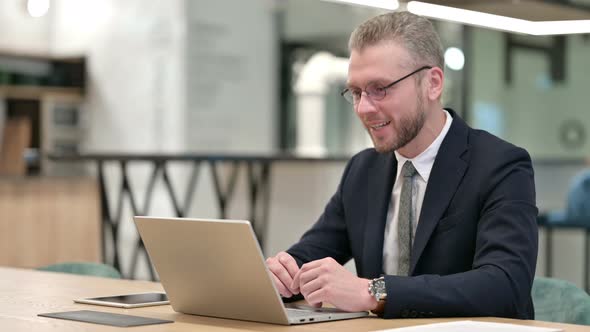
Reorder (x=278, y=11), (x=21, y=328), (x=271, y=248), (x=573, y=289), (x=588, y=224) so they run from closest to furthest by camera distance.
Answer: (x=21, y=328) → (x=573, y=289) → (x=588, y=224) → (x=271, y=248) → (x=278, y=11)

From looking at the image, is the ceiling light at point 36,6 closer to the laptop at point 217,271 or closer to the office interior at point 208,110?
the office interior at point 208,110

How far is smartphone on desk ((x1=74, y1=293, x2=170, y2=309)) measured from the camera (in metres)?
2.17

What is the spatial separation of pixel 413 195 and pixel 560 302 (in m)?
0.40

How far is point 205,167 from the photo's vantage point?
9.01 meters

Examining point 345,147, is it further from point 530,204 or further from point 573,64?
point 530,204

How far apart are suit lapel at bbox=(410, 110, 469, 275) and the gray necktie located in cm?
5

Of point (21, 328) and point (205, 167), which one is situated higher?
point (21, 328)

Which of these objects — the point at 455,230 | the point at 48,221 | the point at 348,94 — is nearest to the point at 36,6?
the point at 48,221

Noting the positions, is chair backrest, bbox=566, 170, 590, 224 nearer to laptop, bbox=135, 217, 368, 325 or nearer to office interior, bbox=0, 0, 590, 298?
office interior, bbox=0, 0, 590, 298

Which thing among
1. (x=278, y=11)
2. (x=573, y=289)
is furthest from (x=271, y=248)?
(x=573, y=289)

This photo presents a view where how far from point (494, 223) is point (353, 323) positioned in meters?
0.42

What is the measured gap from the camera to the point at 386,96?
2252mm

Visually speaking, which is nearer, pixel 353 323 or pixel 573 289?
pixel 353 323

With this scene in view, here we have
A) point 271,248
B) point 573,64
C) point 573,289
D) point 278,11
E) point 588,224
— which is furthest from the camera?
point 278,11
